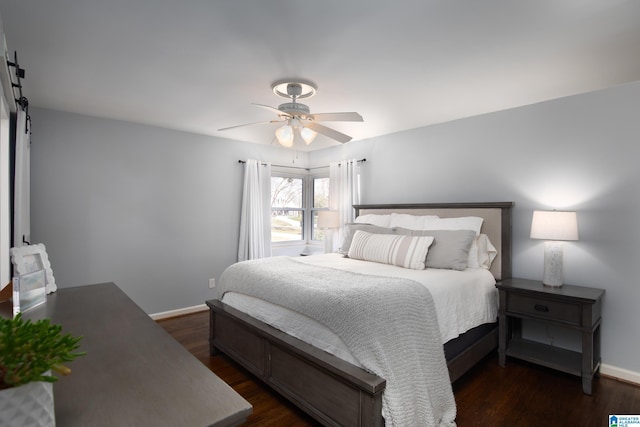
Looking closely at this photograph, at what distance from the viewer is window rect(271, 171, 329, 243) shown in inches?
207

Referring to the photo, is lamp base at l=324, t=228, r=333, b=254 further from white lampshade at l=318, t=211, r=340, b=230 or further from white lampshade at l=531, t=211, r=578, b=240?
white lampshade at l=531, t=211, r=578, b=240

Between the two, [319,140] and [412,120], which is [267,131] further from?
[412,120]

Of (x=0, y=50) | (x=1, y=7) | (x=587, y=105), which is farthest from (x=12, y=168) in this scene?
(x=587, y=105)

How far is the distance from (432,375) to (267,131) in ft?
10.7

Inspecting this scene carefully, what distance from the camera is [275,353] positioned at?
2.24 metres

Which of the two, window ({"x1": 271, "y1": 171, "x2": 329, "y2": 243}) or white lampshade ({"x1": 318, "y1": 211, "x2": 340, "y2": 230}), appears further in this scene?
window ({"x1": 271, "y1": 171, "x2": 329, "y2": 243})

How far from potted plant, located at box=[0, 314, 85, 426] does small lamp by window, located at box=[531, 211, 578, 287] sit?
3.04m

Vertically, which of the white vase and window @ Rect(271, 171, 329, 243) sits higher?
window @ Rect(271, 171, 329, 243)

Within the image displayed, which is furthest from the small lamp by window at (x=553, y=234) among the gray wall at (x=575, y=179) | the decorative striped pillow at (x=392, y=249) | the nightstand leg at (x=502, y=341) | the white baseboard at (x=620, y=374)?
the decorative striped pillow at (x=392, y=249)

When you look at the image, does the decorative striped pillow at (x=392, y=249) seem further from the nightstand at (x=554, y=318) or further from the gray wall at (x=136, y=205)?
the gray wall at (x=136, y=205)

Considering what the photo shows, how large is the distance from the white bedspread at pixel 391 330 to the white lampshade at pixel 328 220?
218cm

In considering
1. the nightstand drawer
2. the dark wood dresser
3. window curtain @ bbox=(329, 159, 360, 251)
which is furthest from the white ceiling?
the nightstand drawer

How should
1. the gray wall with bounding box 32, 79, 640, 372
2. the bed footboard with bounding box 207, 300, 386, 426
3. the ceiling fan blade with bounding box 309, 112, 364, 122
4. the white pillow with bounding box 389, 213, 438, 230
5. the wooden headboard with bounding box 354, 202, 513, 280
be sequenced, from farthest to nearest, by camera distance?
1. the white pillow with bounding box 389, 213, 438, 230
2. the wooden headboard with bounding box 354, 202, 513, 280
3. the gray wall with bounding box 32, 79, 640, 372
4. the ceiling fan blade with bounding box 309, 112, 364, 122
5. the bed footboard with bounding box 207, 300, 386, 426

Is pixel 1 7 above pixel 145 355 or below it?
above
